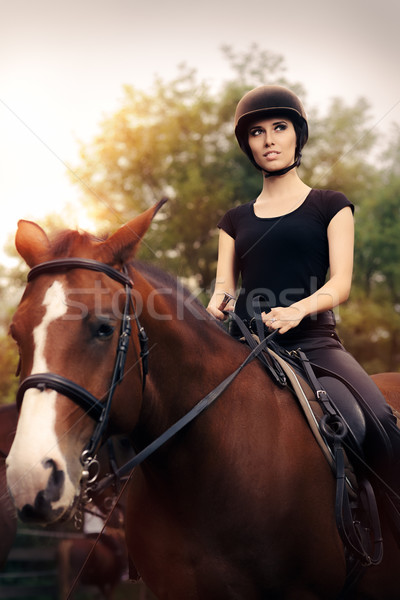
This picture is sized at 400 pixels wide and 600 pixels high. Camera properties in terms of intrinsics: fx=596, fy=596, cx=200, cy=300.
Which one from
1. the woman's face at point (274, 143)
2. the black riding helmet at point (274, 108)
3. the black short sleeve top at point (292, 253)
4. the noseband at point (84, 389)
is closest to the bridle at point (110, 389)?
the noseband at point (84, 389)

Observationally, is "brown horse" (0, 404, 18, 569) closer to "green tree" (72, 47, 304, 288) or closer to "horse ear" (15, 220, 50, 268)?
"horse ear" (15, 220, 50, 268)

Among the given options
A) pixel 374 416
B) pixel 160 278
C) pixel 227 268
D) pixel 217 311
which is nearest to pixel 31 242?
pixel 160 278

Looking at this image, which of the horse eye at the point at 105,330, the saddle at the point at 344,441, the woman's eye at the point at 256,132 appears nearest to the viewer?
the horse eye at the point at 105,330

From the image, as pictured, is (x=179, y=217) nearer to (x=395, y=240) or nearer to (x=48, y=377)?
(x=395, y=240)

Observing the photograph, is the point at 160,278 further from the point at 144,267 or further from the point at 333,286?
the point at 333,286

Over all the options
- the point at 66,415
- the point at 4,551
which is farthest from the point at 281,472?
the point at 4,551

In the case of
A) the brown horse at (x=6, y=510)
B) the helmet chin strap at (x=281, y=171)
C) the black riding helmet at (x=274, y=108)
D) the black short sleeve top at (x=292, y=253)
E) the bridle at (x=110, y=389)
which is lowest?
the brown horse at (x=6, y=510)

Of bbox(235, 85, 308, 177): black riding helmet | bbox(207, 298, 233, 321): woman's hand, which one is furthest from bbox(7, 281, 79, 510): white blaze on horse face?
bbox(235, 85, 308, 177): black riding helmet

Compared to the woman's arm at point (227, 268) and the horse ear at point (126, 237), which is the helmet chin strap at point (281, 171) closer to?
the woman's arm at point (227, 268)

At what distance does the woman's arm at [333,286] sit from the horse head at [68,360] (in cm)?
98

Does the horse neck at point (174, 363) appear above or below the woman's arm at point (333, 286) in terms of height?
below

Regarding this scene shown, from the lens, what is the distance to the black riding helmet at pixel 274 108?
386 cm

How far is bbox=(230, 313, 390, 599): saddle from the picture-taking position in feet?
10.1

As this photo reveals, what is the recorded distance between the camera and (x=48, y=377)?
2.30 m
